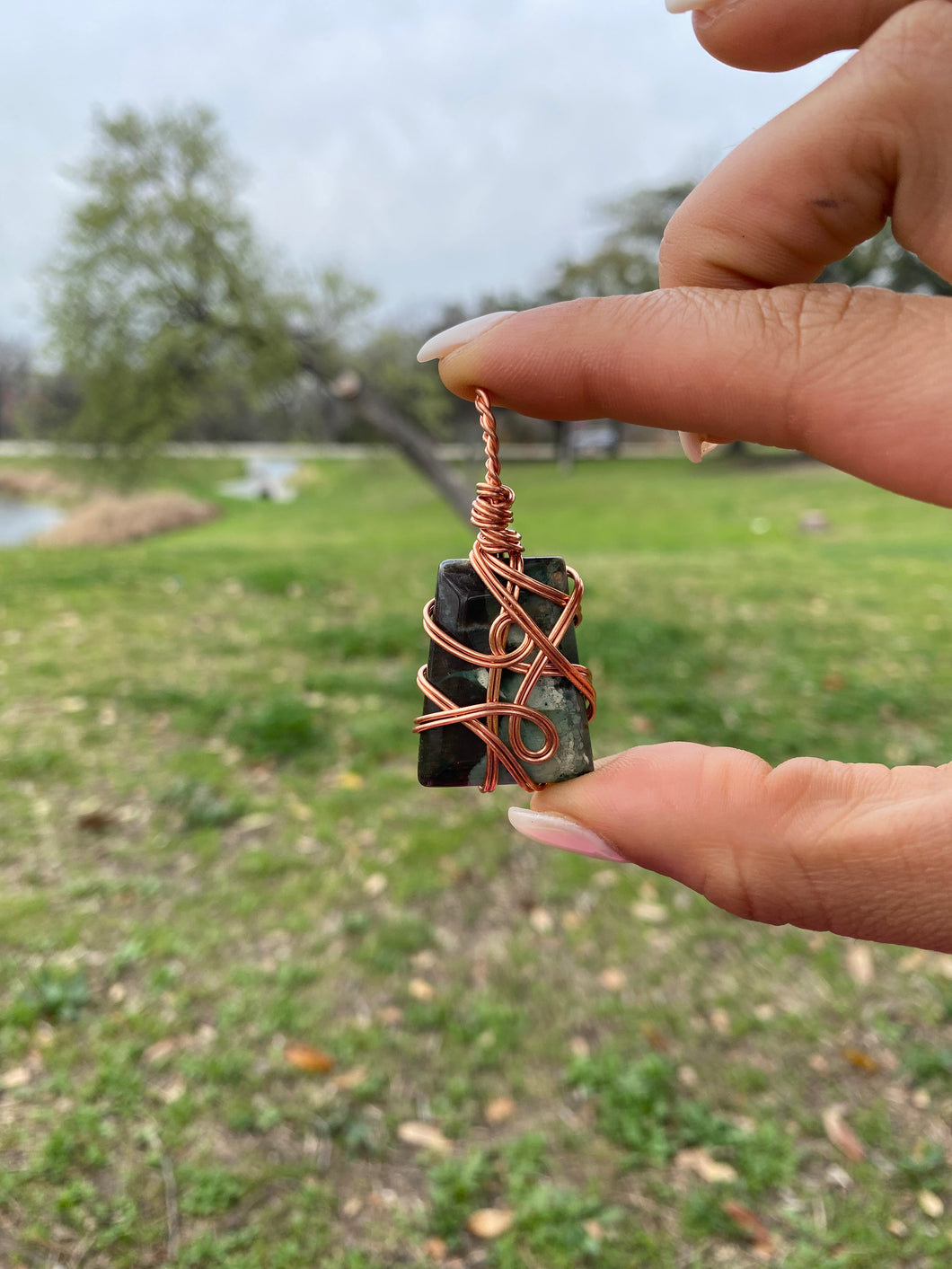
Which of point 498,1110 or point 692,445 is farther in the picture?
point 498,1110

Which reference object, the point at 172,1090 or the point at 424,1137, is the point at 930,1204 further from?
the point at 172,1090

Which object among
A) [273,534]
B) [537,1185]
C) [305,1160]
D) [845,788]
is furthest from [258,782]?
[273,534]

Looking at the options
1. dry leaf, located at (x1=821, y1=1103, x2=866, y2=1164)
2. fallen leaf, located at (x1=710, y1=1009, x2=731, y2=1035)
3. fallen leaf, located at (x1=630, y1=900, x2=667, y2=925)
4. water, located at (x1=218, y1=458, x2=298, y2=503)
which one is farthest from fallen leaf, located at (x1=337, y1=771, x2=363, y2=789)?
water, located at (x1=218, y1=458, x2=298, y2=503)

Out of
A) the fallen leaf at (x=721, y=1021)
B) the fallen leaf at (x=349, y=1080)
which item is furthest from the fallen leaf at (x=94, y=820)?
the fallen leaf at (x=721, y=1021)

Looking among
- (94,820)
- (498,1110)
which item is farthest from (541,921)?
(94,820)

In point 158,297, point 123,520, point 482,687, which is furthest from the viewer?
point 123,520

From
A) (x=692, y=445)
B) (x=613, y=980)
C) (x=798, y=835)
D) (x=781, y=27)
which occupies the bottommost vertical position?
(x=613, y=980)

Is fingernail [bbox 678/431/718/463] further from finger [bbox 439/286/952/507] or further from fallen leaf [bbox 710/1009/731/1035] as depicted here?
fallen leaf [bbox 710/1009/731/1035]
